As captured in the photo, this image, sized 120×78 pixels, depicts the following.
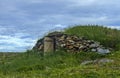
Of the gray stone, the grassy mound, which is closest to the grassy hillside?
the grassy mound

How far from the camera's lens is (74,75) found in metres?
A: 13.4

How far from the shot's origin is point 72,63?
1752 cm

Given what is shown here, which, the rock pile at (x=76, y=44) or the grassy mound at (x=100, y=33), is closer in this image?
the rock pile at (x=76, y=44)

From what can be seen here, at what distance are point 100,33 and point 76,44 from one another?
1.82 metres

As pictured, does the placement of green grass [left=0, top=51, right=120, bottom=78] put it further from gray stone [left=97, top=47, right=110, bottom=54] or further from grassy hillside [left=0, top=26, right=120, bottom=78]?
gray stone [left=97, top=47, right=110, bottom=54]

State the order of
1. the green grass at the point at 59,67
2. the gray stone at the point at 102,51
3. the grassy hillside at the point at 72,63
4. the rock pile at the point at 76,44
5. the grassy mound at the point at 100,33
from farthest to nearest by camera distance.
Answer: the grassy mound at the point at 100,33 < the rock pile at the point at 76,44 < the gray stone at the point at 102,51 < the grassy hillside at the point at 72,63 < the green grass at the point at 59,67

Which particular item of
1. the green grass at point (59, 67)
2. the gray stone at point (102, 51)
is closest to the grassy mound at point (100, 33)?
the gray stone at point (102, 51)

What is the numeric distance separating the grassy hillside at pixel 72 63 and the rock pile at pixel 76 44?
45cm

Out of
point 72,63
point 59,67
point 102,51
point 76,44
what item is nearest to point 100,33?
point 76,44

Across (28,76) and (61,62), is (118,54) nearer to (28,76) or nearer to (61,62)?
(61,62)

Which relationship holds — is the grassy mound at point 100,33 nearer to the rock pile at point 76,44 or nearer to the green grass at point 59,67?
the rock pile at point 76,44

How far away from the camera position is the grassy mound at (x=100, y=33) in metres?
20.1

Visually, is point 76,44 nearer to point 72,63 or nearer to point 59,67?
point 72,63

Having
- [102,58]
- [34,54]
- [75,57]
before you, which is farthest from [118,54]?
[34,54]
